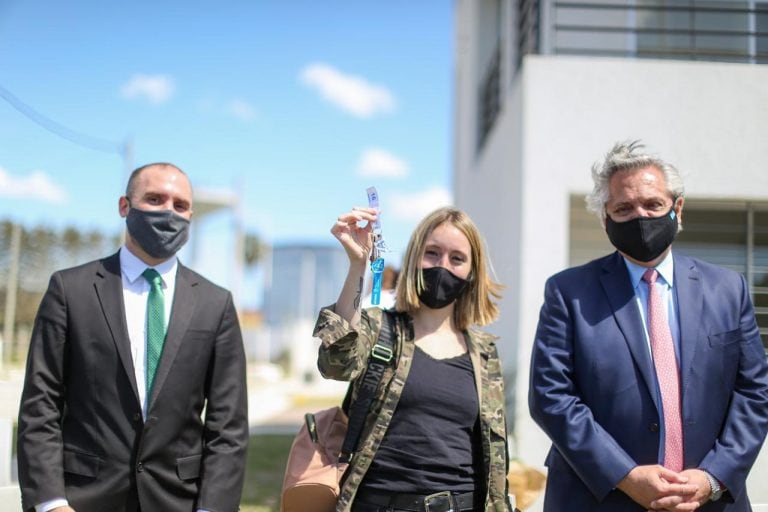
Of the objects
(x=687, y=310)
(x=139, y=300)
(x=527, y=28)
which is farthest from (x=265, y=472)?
(x=687, y=310)

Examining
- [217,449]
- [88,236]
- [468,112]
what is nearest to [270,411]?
[88,236]

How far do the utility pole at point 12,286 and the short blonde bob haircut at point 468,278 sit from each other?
7163 mm

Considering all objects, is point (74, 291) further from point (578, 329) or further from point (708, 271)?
point (708, 271)

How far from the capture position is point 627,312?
9.50 ft

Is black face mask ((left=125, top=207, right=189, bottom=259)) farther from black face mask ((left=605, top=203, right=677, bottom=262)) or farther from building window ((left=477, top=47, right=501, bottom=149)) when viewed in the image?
building window ((left=477, top=47, right=501, bottom=149))

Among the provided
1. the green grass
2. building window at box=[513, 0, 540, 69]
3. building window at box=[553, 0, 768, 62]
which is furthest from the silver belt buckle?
building window at box=[553, 0, 768, 62]

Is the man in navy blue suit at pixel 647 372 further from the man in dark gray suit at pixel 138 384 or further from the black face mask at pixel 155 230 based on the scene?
the black face mask at pixel 155 230

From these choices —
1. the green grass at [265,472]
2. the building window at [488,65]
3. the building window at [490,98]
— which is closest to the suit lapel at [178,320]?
the green grass at [265,472]

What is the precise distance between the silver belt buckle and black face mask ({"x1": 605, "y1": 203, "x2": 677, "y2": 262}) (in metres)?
1.20

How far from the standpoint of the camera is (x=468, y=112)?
1186 centimetres

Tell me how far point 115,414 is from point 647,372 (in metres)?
1.99

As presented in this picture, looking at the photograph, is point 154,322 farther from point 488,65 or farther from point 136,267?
point 488,65

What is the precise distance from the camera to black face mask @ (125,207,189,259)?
2.94 m

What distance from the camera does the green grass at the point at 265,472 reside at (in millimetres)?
6781
